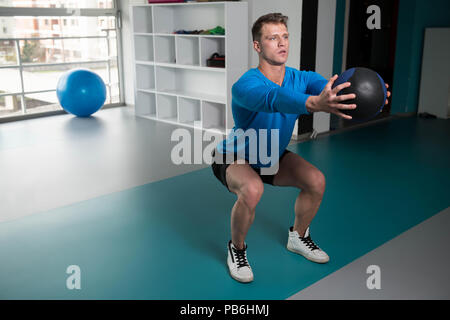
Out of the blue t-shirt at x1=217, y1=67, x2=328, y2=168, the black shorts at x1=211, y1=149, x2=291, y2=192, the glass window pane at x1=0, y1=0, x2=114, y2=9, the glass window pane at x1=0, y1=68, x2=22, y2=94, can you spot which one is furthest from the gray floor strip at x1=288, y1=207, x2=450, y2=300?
the glass window pane at x1=0, y1=0, x2=114, y2=9

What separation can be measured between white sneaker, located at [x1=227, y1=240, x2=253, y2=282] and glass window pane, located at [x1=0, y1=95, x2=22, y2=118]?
500cm

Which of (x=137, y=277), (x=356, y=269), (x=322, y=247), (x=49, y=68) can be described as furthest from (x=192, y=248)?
(x=49, y=68)

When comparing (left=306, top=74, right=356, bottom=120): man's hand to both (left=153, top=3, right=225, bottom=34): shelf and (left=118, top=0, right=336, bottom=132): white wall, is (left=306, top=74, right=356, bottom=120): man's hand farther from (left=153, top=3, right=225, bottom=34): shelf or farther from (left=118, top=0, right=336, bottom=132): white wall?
(left=153, top=3, right=225, bottom=34): shelf

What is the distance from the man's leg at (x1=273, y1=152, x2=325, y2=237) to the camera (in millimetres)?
2354

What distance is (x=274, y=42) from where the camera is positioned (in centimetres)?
221

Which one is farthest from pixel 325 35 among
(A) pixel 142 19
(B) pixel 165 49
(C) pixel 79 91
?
(C) pixel 79 91

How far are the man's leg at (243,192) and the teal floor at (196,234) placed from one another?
0.92 ft

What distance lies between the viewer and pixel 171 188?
3705mm

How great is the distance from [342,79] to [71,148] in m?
3.68

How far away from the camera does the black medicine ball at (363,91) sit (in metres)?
1.79

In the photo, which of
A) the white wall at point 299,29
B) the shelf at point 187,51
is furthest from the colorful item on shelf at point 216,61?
the shelf at point 187,51

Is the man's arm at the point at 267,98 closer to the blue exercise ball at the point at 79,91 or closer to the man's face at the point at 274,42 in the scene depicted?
the man's face at the point at 274,42

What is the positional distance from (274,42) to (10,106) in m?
5.29
